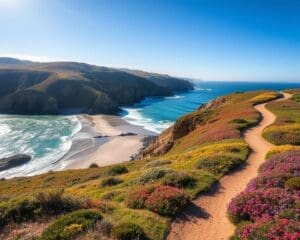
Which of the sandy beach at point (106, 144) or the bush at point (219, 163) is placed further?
the sandy beach at point (106, 144)

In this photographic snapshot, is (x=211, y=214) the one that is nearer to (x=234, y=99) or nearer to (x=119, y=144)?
(x=234, y=99)

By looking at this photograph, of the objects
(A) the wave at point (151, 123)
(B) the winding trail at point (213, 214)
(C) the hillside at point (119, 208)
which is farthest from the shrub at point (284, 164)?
(A) the wave at point (151, 123)

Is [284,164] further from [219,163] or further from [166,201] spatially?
[166,201]

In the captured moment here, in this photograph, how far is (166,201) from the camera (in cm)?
1362

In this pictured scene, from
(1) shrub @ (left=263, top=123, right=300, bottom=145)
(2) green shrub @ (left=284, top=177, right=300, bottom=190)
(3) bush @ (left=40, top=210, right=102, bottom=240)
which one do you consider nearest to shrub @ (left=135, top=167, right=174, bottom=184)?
(3) bush @ (left=40, top=210, right=102, bottom=240)

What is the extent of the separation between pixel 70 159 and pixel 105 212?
55.1 m

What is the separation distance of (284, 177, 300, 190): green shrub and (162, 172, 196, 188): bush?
4.78 meters

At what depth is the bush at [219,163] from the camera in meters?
19.5

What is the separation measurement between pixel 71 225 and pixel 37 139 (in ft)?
265

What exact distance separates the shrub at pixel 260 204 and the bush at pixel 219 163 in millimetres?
5701

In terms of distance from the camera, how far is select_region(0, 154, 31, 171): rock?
6267 centimetres

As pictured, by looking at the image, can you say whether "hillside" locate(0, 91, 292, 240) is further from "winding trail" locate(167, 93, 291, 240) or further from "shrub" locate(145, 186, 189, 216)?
"winding trail" locate(167, 93, 291, 240)

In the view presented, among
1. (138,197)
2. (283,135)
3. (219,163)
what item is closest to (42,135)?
(283,135)

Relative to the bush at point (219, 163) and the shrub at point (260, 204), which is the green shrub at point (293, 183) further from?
the bush at point (219, 163)
